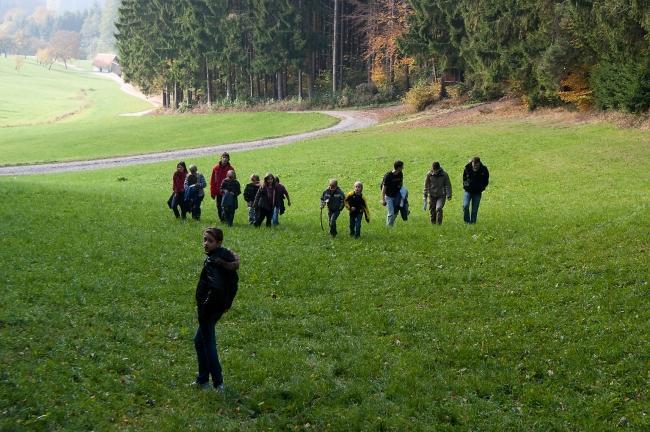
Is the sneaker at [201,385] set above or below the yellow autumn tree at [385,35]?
below

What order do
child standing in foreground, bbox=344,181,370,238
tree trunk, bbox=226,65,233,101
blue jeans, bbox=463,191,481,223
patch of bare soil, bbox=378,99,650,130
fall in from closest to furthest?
child standing in foreground, bbox=344,181,370,238, blue jeans, bbox=463,191,481,223, patch of bare soil, bbox=378,99,650,130, tree trunk, bbox=226,65,233,101

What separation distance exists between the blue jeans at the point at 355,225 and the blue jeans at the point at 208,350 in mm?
8968

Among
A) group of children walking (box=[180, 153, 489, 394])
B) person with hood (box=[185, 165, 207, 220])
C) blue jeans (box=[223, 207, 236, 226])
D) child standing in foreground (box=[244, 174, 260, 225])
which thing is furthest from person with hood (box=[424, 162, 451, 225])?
person with hood (box=[185, 165, 207, 220])

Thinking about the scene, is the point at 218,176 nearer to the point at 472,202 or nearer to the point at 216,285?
the point at 472,202

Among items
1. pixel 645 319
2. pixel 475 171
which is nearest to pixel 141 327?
pixel 645 319

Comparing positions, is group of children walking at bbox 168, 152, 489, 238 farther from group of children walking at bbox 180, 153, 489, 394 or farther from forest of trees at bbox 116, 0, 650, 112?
forest of trees at bbox 116, 0, 650, 112

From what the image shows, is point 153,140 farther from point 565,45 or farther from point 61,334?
point 61,334

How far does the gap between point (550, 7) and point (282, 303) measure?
35.2m

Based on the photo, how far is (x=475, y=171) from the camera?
17.8 meters

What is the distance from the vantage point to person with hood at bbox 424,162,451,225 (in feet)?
57.9

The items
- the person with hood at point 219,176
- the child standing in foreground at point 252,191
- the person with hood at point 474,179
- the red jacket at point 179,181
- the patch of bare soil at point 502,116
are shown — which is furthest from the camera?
the patch of bare soil at point 502,116

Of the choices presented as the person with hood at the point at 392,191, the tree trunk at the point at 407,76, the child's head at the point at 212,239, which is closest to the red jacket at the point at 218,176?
the person with hood at the point at 392,191

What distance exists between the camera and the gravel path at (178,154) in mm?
41125

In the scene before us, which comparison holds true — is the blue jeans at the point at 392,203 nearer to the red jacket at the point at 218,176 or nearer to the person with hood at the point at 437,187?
the person with hood at the point at 437,187
